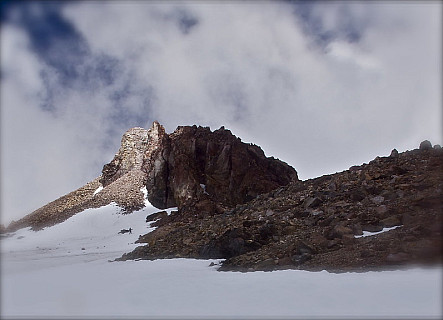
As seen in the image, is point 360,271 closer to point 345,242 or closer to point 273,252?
point 345,242

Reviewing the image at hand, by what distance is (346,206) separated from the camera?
13.5 m

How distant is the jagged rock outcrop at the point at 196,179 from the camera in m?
41.7

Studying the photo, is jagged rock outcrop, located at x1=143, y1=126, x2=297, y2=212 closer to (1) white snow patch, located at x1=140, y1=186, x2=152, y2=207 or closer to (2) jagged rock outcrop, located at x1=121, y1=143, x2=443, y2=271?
(1) white snow patch, located at x1=140, y1=186, x2=152, y2=207

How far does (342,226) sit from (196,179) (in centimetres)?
3270

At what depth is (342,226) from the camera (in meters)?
11.2

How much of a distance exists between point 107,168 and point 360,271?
60989 millimetres

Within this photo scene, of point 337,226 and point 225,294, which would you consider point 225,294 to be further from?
point 337,226

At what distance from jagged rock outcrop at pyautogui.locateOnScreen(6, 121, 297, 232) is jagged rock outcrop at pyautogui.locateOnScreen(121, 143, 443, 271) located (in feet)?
66.5

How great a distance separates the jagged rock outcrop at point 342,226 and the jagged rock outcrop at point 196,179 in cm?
2026

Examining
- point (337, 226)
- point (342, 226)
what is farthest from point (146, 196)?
point (342, 226)

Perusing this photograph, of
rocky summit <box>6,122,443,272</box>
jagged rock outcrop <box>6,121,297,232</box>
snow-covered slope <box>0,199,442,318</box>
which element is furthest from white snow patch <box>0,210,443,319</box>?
jagged rock outcrop <box>6,121,297,232</box>

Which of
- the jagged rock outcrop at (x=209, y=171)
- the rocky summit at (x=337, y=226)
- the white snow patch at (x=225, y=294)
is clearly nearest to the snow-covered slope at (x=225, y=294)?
the white snow patch at (x=225, y=294)

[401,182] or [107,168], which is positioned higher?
Result: [107,168]

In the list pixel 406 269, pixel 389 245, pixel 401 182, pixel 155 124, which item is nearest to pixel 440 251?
pixel 406 269
